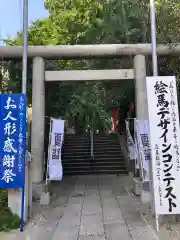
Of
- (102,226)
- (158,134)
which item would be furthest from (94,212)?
(158,134)

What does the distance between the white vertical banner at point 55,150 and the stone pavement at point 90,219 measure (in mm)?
787

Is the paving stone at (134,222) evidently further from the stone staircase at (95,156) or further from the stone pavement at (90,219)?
the stone staircase at (95,156)

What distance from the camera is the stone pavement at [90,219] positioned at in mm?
5695

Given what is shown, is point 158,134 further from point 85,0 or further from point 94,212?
point 85,0

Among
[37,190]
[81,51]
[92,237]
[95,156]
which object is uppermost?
[81,51]

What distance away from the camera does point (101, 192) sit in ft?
32.1

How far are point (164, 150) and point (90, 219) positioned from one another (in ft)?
7.45

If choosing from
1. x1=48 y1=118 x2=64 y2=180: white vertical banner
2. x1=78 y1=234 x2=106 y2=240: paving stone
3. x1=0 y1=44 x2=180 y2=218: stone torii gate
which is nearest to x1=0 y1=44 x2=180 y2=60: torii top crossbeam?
x1=0 y1=44 x2=180 y2=218: stone torii gate

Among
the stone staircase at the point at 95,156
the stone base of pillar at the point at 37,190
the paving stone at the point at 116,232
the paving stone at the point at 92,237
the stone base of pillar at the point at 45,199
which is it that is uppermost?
the stone staircase at the point at 95,156

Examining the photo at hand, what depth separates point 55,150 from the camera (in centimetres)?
848

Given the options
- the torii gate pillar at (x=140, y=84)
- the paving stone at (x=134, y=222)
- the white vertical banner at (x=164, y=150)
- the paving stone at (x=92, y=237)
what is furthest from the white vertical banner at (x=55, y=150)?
the white vertical banner at (x=164, y=150)

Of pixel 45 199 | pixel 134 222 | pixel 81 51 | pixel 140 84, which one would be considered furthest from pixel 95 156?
pixel 134 222

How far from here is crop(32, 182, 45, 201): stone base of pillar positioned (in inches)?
329

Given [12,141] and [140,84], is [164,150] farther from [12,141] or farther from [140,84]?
[140,84]
